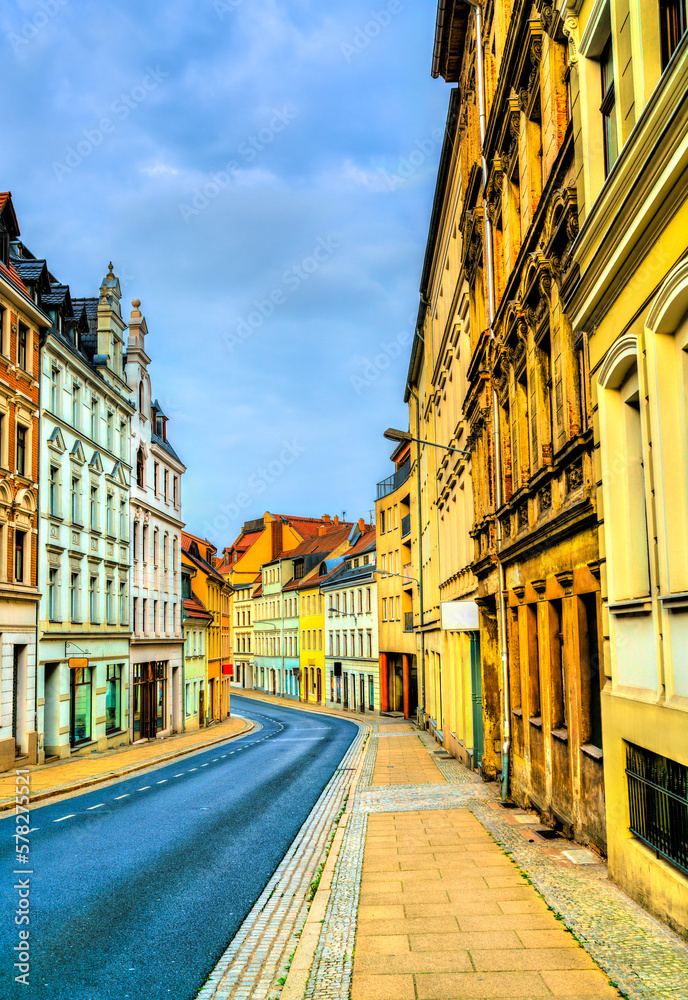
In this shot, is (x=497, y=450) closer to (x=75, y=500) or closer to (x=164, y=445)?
(x=75, y=500)

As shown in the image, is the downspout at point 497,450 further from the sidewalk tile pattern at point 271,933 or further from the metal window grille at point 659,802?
the metal window grille at point 659,802

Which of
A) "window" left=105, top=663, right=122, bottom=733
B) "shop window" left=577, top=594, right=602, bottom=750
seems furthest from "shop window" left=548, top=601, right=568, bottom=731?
"window" left=105, top=663, right=122, bottom=733

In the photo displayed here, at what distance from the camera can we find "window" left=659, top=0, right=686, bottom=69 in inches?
281

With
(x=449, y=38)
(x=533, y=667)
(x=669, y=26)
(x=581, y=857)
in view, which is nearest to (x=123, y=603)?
(x=449, y=38)

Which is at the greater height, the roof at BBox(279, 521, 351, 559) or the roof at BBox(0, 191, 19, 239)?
the roof at BBox(0, 191, 19, 239)

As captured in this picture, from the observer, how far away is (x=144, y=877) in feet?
37.2

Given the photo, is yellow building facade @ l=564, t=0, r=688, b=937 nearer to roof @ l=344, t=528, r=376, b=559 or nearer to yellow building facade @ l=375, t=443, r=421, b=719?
yellow building facade @ l=375, t=443, r=421, b=719

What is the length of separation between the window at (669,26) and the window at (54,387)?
25.3 m

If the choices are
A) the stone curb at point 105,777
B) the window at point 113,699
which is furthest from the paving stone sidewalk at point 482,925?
the window at point 113,699

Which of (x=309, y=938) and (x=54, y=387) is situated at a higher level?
(x=54, y=387)

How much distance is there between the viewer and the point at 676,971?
20.9ft

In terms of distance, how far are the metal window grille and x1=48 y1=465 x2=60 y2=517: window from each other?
24.8 metres

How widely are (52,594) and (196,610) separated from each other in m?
23.5

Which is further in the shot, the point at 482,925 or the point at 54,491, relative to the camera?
the point at 54,491
